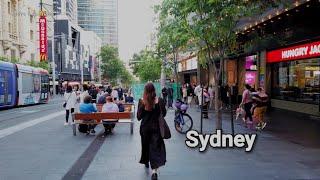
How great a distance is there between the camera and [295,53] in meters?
22.1

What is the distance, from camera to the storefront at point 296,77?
67.0ft

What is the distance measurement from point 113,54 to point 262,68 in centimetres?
10223

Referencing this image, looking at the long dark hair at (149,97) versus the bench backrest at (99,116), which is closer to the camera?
the long dark hair at (149,97)

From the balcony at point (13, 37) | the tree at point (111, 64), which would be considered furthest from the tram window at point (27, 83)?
the tree at point (111, 64)

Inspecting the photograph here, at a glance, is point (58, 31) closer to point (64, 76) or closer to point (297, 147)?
point (64, 76)

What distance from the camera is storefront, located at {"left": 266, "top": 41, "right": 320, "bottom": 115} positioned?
20422 millimetres

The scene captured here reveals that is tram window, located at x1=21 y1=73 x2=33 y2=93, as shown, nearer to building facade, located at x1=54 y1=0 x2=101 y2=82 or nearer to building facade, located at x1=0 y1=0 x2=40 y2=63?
building facade, located at x1=0 y1=0 x2=40 y2=63

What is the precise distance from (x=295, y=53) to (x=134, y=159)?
14.1 metres

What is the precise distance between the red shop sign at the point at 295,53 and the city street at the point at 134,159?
6.83 meters

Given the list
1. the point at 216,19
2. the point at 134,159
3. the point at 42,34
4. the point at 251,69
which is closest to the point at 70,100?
the point at 216,19

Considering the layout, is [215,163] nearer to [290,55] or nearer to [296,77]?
[296,77]

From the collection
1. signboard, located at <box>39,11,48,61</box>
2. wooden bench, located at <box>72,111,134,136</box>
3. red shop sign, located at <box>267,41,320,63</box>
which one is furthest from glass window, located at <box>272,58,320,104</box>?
signboard, located at <box>39,11,48,61</box>

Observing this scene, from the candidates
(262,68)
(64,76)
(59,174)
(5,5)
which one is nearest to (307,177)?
(59,174)

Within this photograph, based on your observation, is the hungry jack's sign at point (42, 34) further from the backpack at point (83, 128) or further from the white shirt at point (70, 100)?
the backpack at point (83, 128)
